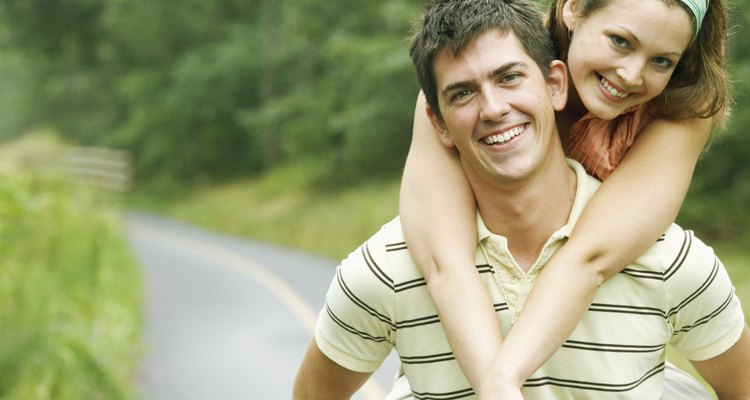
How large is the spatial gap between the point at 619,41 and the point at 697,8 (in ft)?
0.65

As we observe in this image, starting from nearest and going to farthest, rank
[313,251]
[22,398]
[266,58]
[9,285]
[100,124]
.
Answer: [22,398], [9,285], [313,251], [266,58], [100,124]

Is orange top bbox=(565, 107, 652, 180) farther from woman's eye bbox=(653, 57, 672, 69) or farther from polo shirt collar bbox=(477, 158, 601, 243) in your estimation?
woman's eye bbox=(653, 57, 672, 69)

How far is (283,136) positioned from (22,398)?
28429 millimetres

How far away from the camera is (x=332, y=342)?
110 inches

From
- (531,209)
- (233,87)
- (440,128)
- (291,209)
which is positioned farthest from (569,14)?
(233,87)

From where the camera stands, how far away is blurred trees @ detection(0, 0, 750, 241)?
2403 centimetres

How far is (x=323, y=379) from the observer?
2898 mm

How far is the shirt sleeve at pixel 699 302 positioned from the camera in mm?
2508

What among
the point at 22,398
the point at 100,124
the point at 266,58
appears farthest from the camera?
the point at 100,124

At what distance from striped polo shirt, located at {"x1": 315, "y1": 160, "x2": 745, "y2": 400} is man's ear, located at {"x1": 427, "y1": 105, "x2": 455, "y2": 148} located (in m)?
0.25

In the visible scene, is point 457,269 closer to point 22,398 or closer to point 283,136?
point 22,398

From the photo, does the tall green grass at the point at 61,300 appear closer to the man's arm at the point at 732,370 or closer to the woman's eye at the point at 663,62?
the man's arm at the point at 732,370

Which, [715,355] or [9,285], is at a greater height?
[9,285]

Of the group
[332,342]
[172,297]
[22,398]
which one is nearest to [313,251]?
[172,297]
